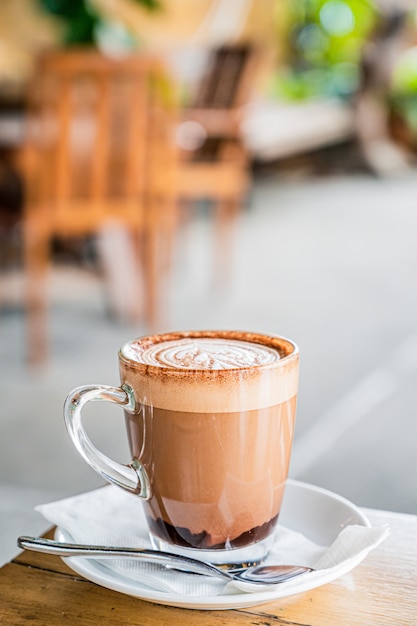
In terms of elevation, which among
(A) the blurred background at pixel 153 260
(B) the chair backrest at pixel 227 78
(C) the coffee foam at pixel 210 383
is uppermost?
(B) the chair backrest at pixel 227 78

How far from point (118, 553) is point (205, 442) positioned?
0.28 ft

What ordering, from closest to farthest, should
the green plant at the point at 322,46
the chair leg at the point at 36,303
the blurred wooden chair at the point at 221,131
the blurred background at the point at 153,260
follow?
the blurred background at the point at 153,260 < the chair leg at the point at 36,303 < the blurred wooden chair at the point at 221,131 < the green plant at the point at 322,46

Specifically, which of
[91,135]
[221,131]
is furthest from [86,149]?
[221,131]

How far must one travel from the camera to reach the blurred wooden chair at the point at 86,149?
7.86 ft

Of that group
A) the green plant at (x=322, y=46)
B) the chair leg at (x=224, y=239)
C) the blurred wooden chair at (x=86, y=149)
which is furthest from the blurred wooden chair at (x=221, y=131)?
the green plant at (x=322, y=46)

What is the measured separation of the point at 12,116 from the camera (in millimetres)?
2963

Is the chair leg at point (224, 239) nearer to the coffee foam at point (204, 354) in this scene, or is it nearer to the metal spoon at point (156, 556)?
the coffee foam at point (204, 354)

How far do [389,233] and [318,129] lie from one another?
1965mm

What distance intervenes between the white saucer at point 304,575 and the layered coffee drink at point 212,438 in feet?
0.13

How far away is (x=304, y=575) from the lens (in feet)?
1.60

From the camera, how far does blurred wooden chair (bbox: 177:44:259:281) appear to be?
328cm

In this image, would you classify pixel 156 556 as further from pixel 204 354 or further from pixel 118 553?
pixel 204 354

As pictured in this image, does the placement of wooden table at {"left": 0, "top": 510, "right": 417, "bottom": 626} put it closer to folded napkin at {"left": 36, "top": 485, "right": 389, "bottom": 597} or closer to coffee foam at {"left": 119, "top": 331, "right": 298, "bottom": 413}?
folded napkin at {"left": 36, "top": 485, "right": 389, "bottom": 597}

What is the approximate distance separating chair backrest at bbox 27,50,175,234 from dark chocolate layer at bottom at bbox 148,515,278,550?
1998 mm
